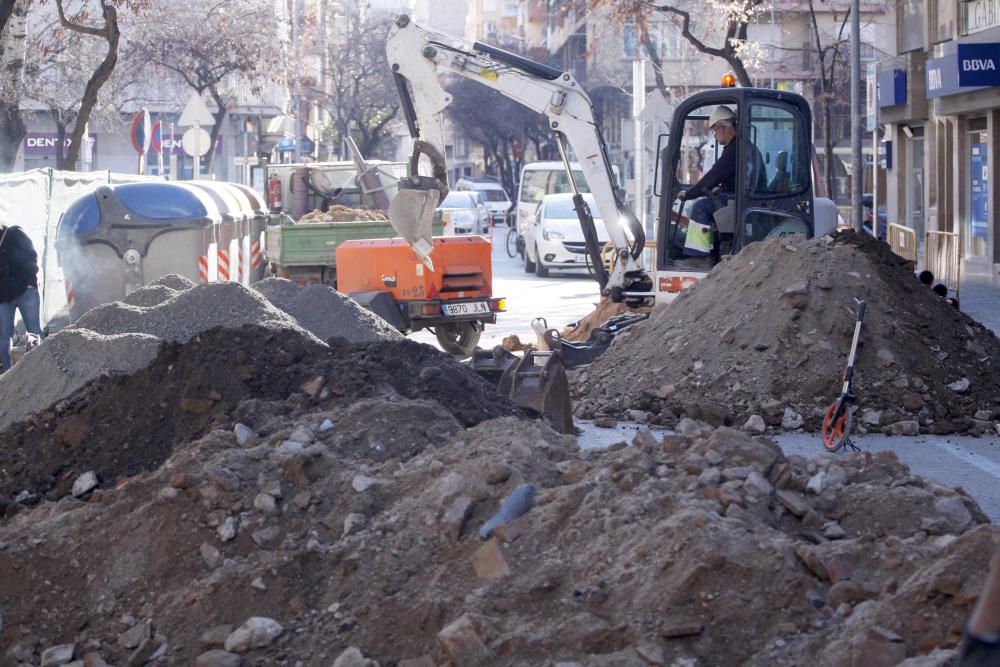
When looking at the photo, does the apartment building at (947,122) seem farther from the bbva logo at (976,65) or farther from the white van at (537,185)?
the white van at (537,185)

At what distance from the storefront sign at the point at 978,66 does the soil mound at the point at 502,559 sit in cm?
1732

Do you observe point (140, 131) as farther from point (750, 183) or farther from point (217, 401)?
point (217, 401)

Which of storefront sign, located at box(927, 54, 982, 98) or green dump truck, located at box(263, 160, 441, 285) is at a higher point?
storefront sign, located at box(927, 54, 982, 98)

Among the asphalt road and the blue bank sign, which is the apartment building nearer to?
the blue bank sign

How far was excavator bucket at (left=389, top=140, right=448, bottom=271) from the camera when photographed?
1357 cm

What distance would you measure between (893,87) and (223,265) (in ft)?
58.3

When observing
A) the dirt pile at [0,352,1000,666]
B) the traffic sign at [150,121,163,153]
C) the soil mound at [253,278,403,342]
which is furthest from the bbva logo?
the dirt pile at [0,352,1000,666]

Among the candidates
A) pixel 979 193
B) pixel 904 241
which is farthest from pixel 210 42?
pixel 904 241

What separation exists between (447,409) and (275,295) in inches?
169

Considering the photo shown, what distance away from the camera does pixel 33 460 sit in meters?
7.89

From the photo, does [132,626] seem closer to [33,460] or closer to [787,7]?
[33,460]

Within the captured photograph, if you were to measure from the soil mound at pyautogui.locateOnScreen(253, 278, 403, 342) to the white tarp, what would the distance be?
642cm

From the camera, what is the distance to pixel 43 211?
1808cm

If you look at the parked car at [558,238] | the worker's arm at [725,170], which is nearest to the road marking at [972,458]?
the worker's arm at [725,170]
